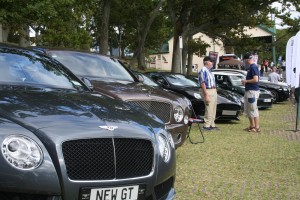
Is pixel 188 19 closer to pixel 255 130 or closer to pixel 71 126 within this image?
pixel 255 130

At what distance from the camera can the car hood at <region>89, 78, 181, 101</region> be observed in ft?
19.8

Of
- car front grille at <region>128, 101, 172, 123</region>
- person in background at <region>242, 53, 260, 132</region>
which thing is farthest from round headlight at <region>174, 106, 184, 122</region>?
person in background at <region>242, 53, 260, 132</region>

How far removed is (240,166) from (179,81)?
19.6ft

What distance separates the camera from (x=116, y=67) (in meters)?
7.55

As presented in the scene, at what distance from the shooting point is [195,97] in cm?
1137

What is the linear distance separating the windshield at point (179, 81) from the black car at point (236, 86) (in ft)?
13.5

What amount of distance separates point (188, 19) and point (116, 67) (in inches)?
729

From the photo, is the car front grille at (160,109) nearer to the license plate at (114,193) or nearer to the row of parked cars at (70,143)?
the row of parked cars at (70,143)

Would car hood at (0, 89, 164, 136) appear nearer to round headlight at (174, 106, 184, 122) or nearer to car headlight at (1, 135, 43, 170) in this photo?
car headlight at (1, 135, 43, 170)

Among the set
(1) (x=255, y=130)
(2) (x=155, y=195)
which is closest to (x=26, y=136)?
(2) (x=155, y=195)

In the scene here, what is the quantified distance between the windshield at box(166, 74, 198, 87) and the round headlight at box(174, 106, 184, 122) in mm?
5644

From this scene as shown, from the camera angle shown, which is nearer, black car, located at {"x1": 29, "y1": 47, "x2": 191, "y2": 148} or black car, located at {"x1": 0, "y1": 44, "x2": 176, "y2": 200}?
black car, located at {"x1": 0, "y1": 44, "x2": 176, "y2": 200}

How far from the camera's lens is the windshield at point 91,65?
7008mm

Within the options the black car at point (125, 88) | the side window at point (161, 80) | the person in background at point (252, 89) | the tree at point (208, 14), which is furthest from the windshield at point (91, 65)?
the tree at point (208, 14)
